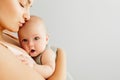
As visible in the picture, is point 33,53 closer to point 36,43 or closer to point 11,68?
point 36,43

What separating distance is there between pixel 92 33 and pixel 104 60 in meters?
0.19

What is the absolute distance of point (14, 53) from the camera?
0.78 m

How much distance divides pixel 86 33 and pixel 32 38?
87 cm

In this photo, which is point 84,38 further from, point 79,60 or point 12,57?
point 12,57

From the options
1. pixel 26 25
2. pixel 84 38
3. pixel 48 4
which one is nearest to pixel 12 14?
pixel 26 25

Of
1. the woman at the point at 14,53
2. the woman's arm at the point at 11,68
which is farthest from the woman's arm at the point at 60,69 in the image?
the woman's arm at the point at 11,68

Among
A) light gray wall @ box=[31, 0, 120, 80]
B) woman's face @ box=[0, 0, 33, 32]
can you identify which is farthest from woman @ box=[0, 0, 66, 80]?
light gray wall @ box=[31, 0, 120, 80]

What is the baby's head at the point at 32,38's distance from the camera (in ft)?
3.03

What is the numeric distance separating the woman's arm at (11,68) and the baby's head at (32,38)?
0.20m

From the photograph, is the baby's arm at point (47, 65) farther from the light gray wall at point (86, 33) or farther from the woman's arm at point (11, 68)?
the light gray wall at point (86, 33)

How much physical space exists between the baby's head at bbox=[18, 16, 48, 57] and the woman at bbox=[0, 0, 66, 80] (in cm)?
5

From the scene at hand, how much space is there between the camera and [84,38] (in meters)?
1.78

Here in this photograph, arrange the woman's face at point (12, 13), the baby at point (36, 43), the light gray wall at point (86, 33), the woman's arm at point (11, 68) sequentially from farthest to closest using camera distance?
the light gray wall at point (86, 33) < the baby at point (36, 43) < the woman's face at point (12, 13) < the woman's arm at point (11, 68)

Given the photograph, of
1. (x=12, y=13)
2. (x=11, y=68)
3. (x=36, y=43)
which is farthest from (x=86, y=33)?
(x=11, y=68)
